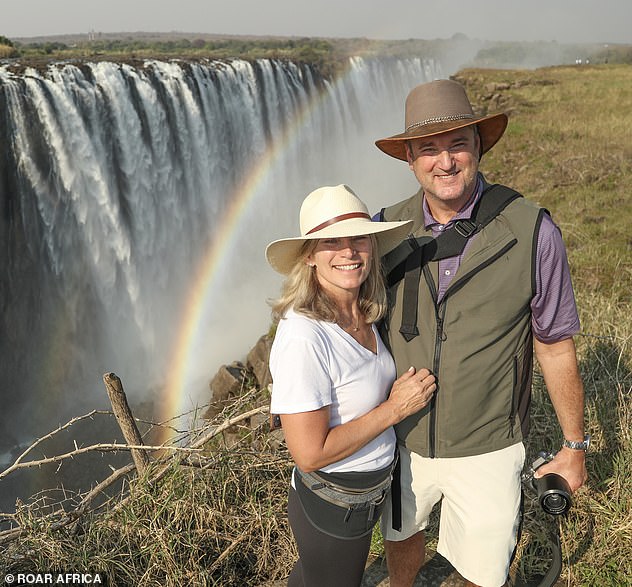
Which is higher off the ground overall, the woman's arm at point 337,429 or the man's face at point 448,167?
the man's face at point 448,167

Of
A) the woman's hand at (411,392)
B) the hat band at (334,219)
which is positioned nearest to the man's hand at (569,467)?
the woman's hand at (411,392)

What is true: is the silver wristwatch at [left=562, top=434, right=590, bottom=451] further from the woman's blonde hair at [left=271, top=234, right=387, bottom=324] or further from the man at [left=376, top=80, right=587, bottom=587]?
the woman's blonde hair at [left=271, top=234, right=387, bottom=324]

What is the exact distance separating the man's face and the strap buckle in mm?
95

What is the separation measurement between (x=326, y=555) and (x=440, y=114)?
5.28 ft

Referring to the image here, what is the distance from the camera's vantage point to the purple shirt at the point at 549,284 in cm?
201

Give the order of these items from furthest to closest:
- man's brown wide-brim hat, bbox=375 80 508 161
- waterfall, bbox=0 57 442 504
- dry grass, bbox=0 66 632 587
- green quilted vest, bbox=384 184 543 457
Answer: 1. waterfall, bbox=0 57 442 504
2. dry grass, bbox=0 66 632 587
3. man's brown wide-brim hat, bbox=375 80 508 161
4. green quilted vest, bbox=384 184 543 457

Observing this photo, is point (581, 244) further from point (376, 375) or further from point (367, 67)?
point (367, 67)

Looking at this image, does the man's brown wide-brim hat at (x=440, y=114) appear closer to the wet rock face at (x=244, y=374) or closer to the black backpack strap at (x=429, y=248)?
the black backpack strap at (x=429, y=248)

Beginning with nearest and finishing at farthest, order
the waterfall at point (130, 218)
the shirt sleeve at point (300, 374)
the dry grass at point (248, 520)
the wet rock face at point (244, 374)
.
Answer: the shirt sleeve at point (300, 374), the dry grass at point (248, 520), the wet rock face at point (244, 374), the waterfall at point (130, 218)

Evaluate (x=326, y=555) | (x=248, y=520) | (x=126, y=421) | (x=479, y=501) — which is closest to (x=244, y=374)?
(x=126, y=421)

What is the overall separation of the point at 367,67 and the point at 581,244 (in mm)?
19483

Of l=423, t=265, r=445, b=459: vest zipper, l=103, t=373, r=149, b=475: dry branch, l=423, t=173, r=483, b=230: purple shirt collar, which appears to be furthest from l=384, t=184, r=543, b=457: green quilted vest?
l=103, t=373, r=149, b=475: dry branch

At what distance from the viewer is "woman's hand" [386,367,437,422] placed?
194cm

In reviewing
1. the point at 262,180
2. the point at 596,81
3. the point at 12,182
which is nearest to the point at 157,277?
the point at 12,182
